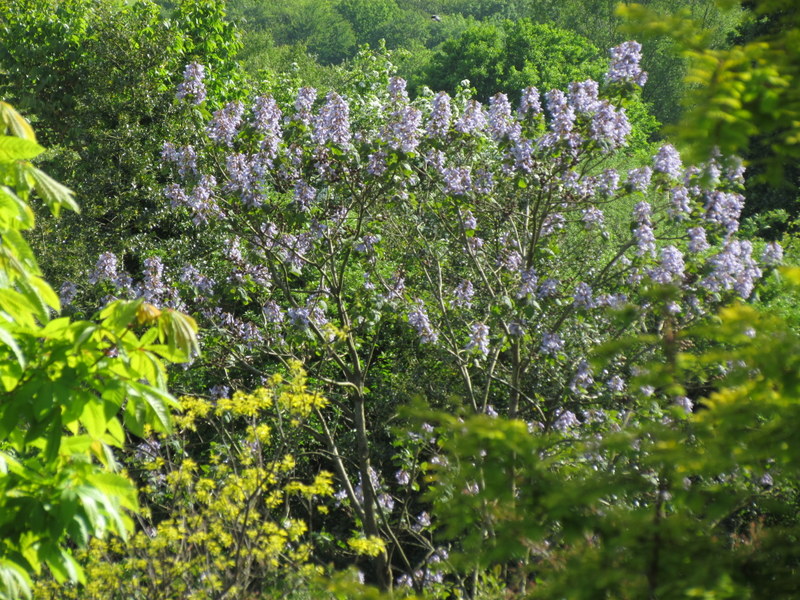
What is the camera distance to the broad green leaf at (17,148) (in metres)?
2.35

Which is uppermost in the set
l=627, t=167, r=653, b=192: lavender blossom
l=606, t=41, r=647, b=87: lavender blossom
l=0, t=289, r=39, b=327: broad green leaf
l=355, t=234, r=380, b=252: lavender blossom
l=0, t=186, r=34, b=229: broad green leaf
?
l=606, t=41, r=647, b=87: lavender blossom

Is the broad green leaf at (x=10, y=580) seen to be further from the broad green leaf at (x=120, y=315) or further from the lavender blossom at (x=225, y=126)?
the lavender blossom at (x=225, y=126)

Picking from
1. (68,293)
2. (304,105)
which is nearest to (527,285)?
(304,105)

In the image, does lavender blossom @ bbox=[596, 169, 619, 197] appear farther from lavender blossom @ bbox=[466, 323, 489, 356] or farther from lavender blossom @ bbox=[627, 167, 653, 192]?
lavender blossom @ bbox=[466, 323, 489, 356]

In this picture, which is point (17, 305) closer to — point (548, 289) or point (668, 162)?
point (548, 289)

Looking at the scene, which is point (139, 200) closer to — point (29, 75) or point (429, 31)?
point (29, 75)

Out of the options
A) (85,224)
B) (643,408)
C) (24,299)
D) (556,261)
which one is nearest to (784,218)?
(556,261)

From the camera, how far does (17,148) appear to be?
2369mm

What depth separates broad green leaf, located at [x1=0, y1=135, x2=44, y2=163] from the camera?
2352 millimetres

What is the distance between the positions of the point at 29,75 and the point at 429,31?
163 ft

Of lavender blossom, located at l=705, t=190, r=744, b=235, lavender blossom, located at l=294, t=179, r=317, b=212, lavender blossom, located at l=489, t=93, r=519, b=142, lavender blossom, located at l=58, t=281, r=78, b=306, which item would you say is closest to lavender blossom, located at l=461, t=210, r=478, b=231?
lavender blossom, located at l=489, t=93, r=519, b=142

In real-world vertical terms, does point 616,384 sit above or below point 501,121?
below

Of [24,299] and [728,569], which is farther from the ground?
[24,299]

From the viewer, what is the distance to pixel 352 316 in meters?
6.43
